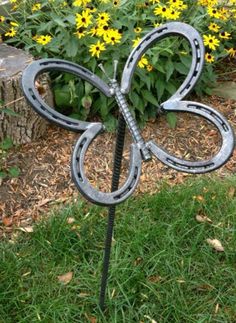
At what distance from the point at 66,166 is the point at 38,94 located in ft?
5.83

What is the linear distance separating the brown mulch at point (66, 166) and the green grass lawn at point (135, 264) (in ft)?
0.71

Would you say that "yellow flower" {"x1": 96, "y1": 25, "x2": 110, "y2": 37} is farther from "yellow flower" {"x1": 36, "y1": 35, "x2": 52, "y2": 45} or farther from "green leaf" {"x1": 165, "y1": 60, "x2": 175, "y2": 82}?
"green leaf" {"x1": 165, "y1": 60, "x2": 175, "y2": 82}

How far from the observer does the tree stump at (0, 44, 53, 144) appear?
3.30 metres

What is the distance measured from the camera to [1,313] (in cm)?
256

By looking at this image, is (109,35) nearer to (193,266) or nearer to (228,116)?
(228,116)

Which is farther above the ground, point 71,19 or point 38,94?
point 38,94

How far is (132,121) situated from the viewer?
1723mm

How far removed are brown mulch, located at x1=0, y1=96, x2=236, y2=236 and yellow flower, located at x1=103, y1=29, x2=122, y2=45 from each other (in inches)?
26.8

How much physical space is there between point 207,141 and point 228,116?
14.0 inches

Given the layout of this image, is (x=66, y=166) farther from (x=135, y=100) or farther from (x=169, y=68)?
(x=169, y=68)

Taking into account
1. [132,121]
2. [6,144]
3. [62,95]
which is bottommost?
[6,144]

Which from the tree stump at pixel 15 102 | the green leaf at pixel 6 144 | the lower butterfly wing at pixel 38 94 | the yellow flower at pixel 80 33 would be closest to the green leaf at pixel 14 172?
the green leaf at pixel 6 144

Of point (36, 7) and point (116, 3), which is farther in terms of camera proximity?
point (36, 7)

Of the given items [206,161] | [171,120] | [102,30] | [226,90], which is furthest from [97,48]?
[206,161]
